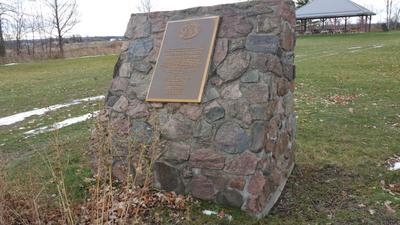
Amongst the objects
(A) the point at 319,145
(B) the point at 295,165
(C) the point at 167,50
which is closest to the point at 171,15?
(C) the point at 167,50

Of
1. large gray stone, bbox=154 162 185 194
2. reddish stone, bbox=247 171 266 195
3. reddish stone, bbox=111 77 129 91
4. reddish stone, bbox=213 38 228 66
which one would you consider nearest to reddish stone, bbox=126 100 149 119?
reddish stone, bbox=111 77 129 91

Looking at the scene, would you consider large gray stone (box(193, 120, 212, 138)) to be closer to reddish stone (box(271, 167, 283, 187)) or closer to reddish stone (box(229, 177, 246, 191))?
reddish stone (box(229, 177, 246, 191))

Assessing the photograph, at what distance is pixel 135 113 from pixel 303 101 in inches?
211

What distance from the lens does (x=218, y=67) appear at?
13.8 feet

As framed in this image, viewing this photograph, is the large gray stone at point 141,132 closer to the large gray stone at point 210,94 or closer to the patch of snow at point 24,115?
the large gray stone at point 210,94

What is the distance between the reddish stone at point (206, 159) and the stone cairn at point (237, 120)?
0.01m

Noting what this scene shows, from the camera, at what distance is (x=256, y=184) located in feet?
12.7

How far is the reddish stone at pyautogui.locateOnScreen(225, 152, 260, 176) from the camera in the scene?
3846 millimetres

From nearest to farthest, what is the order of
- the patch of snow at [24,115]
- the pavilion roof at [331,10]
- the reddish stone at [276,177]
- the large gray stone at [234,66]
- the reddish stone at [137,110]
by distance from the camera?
the large gray stone at [234,66] < the reddish stone at [276,177] < the reddish stone at [137,110] < the patch of snow at [24,115] < the pavilion roof at [331,10]

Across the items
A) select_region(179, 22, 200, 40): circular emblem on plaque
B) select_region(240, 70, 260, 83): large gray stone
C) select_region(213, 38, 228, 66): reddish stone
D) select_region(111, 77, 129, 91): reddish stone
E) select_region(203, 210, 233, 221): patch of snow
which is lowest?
select_region(203, 210, 233, 221): patch of snow

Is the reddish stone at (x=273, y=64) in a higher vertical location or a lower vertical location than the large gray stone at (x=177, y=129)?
higher

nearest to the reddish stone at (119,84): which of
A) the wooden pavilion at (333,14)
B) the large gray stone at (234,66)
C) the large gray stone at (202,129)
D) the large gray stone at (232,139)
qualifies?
the large gray stone at (202,129)

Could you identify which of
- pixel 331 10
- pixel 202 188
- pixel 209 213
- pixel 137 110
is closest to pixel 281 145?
pixel 202 188

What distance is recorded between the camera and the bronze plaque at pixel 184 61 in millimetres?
4250
